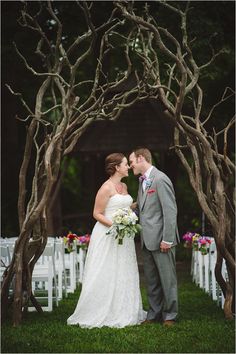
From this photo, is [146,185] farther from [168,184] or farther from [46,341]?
[46,341]

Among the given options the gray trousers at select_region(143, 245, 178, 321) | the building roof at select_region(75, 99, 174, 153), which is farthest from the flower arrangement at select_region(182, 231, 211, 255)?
the building roof at select_region(75, 99, 174, 153)

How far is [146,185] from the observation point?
A: 892 cm

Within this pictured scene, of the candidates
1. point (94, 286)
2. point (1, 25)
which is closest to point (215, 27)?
point (1, 25)

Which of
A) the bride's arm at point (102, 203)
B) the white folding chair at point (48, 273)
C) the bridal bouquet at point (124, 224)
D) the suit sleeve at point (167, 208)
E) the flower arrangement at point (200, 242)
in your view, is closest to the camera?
the suit sleeve at point (167, 208)

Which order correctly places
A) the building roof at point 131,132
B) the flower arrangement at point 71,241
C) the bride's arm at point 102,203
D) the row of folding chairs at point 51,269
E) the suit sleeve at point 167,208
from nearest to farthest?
the suit sleeve at point 167,208 < the bride's arm at point 102,203 < the row of folding chairs at point 51,269 < the flower arrangement at point 71,241 < the building roof at point 131,132

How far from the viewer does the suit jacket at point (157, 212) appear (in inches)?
341

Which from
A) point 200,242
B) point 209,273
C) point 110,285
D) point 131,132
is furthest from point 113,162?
point 131,132

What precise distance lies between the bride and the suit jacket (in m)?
0.36

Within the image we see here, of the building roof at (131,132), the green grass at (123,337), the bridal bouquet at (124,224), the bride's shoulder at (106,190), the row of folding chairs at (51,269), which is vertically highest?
the building roof at (131,132)

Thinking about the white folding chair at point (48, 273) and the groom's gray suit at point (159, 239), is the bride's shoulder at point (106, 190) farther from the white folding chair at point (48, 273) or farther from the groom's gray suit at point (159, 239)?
the white folding chair at point (48, 273)

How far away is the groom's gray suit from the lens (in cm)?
869

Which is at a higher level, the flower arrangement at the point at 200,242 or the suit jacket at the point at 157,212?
the suit jacket at the point at 157,212

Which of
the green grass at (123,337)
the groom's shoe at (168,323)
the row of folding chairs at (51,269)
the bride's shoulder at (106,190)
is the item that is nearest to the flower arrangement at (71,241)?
the row of folding chairs at (51,269)

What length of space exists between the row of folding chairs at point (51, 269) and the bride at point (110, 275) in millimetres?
1070
